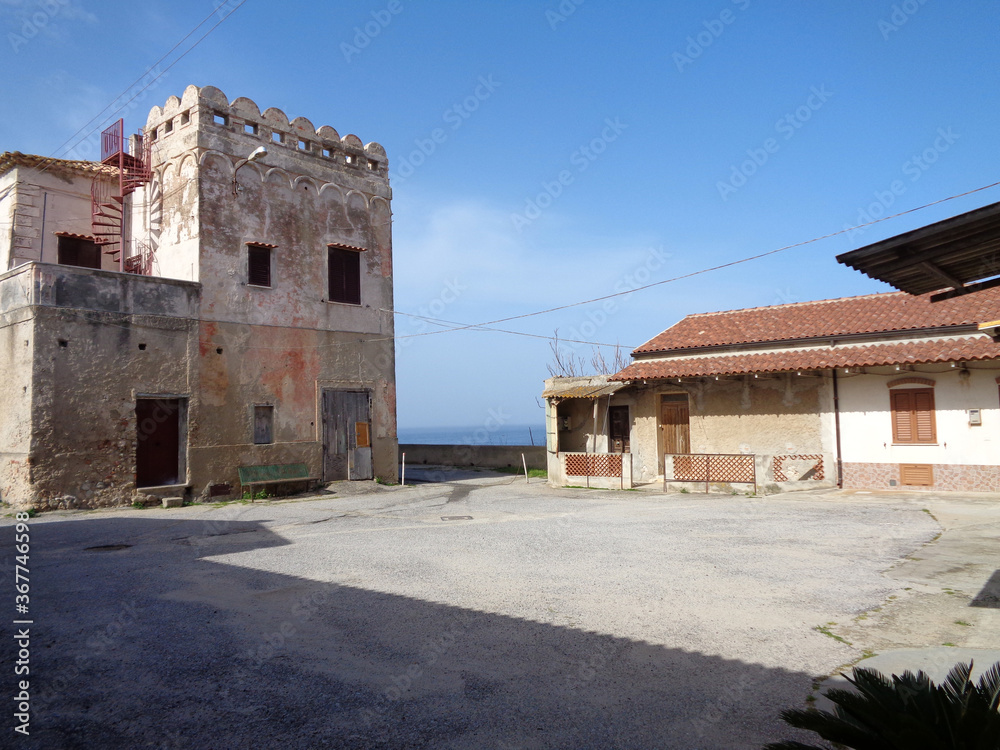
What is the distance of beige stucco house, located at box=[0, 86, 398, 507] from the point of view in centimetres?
1510

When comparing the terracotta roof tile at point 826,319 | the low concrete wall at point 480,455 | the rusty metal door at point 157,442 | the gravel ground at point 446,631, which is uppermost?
the terracotta roof tile at point 826,319

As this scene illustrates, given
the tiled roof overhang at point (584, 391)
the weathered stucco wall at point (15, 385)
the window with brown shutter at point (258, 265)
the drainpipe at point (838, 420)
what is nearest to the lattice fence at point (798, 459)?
the drainpipe at point (838, 420)

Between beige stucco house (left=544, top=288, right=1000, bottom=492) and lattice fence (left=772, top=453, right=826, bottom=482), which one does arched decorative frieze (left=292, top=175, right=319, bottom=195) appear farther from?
lattice fence (left=772, top=453, right=826, bottom=482)

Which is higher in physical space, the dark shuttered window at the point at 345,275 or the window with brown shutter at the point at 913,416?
the dark shuttered window at the point at 345,275

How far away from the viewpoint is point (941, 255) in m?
4.82

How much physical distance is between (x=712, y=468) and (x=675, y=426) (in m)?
2.72

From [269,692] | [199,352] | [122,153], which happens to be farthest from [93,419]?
[269,692]

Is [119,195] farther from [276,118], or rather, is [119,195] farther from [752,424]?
[752,424]

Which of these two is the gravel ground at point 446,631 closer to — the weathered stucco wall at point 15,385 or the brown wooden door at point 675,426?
the weathered stucco wall at point 15,385

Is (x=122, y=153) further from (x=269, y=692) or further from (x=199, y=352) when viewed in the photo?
(x=269, y=692)

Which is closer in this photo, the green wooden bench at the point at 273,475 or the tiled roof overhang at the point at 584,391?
the green wooden bench at the point at 273,475

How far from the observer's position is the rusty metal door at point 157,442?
53.8 feet

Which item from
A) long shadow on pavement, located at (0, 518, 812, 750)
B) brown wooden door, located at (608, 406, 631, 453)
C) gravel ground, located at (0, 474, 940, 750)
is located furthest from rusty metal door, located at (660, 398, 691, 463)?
long shadow on pavement, located at (0, 518, 812, 750)

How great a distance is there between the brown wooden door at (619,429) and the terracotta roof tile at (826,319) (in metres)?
2.29
